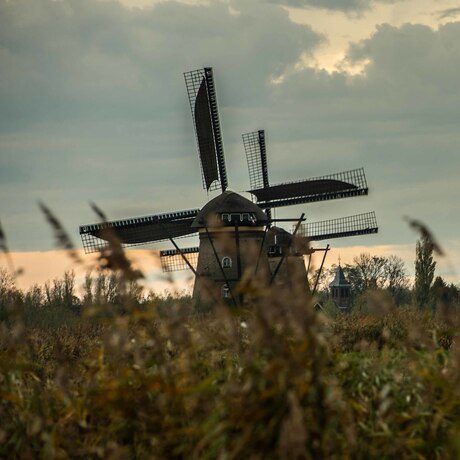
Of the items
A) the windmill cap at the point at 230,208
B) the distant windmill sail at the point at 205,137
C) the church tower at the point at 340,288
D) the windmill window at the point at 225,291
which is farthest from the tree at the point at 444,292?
the church tower at the point at 340,288

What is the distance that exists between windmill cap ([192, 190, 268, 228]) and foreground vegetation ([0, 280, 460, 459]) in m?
32.8

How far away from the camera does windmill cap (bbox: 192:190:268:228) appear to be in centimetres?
4119

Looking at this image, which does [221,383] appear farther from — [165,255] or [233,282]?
[165,255]

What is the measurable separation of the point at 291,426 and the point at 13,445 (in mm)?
3669

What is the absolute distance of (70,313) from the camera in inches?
1880

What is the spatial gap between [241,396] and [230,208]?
3563 centimetres

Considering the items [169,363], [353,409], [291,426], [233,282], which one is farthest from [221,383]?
[233,282]

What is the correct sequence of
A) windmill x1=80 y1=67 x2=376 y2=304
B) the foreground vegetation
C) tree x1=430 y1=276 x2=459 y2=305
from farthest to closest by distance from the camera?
windmill x1=80 y1=67 x2=376 y2=304 → tree x1=430 y1=276 x2=459 y2=305 → the foreground vegetation

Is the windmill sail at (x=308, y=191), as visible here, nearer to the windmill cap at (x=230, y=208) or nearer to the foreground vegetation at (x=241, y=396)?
the windmill cap at (x=230, y=208)

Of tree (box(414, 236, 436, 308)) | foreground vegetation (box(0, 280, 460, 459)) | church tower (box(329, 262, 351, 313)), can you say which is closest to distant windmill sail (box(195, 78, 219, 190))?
tree (box(414, 236, 436, 308))

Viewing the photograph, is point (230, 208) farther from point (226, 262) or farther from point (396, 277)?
point (396, 277)

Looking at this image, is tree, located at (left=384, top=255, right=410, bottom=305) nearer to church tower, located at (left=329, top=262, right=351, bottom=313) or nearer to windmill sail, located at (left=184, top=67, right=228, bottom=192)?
church tower, located at (left=329, top=262, right=351, bottom=313)

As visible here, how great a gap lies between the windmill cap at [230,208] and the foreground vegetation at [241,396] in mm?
32838

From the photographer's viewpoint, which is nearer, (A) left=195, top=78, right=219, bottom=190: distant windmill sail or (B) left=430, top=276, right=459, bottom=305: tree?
(B) left=430, top=276, right=459, bottom=305: tree
